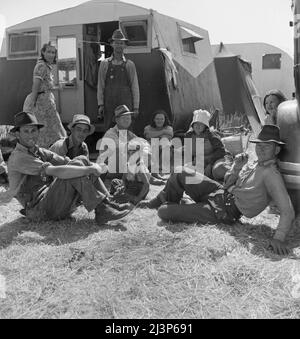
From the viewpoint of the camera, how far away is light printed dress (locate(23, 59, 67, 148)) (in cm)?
639

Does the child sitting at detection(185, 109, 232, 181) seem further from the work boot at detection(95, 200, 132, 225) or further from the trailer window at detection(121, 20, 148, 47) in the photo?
the trailer window at detection(121, 20, 148, 47)

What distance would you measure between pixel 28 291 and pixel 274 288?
1.63m

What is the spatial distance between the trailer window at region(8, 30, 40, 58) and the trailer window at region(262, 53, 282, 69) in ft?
40.1

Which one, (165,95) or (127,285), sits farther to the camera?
(165,95)

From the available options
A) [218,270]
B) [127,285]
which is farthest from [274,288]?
[127,285]

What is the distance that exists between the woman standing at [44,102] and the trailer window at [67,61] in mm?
2300

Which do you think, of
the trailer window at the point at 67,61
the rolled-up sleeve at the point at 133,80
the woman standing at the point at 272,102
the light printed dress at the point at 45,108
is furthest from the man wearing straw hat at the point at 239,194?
the trailer window at the point at 67,61

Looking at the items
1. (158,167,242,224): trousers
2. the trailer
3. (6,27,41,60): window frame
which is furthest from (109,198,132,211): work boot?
(6,27,41,60): window frame

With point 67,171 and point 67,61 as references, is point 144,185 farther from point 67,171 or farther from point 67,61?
point 67,61

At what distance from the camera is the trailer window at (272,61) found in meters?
18.8

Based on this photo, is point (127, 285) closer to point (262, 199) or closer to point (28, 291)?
point (28, 291)

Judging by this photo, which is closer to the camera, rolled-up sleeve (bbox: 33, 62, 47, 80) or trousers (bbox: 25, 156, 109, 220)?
trousers (bbox: 25, 156, 109, 220)

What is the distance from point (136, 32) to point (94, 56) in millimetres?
1088
